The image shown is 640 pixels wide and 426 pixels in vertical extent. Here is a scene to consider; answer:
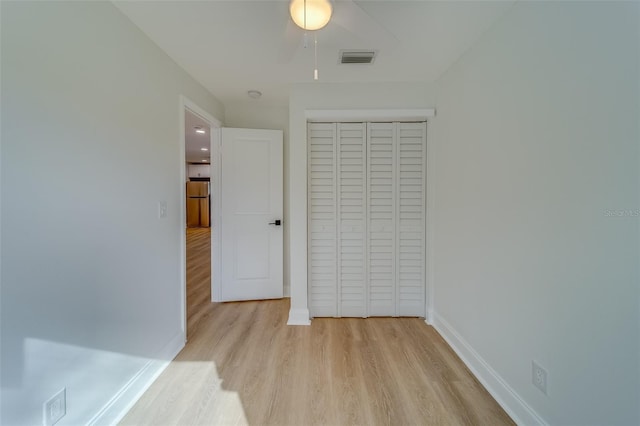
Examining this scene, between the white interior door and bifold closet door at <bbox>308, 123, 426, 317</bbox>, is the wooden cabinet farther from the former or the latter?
bifold closet door at <bbox>308, 123, 426, 317</bbox>

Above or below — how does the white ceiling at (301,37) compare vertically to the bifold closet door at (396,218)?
above

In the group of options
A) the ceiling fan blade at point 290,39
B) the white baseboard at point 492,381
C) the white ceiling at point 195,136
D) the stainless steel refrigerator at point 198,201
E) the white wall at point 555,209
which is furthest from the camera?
the stainless steel refrigerator at point 198,201

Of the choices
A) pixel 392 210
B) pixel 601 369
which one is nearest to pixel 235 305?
pixel 392 210

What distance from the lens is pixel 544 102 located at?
1.19 m

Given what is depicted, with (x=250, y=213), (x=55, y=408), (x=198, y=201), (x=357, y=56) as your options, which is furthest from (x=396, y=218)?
(x=198, y=201)

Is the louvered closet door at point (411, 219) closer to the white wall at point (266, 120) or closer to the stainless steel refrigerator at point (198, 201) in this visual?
the white wall at point (266, 120)

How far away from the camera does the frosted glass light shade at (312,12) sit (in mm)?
1012

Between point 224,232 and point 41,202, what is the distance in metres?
1.77

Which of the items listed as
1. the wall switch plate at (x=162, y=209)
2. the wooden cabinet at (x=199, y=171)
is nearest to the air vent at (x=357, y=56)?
the wall switch plate at (x=162, y=209)

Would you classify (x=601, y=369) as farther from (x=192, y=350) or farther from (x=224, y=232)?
(x=224, y=232)

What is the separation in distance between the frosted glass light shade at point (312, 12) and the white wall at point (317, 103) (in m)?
1.19

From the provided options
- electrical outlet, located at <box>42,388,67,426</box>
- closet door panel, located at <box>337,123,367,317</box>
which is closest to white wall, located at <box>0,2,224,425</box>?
electrical outlet, located at <box>42,388,67,426</box>

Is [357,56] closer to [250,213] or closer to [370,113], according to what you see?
[370,113]

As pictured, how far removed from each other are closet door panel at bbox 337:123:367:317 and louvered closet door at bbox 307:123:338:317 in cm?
6
